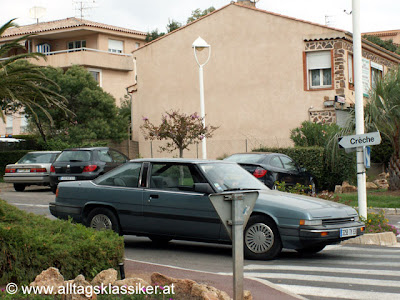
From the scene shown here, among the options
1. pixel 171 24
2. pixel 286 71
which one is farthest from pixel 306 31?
pixel 171 24

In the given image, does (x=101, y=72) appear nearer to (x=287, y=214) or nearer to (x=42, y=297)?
(x=287, y=214)

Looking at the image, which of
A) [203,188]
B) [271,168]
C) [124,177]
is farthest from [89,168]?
[203,188]

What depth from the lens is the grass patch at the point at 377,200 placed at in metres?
18.6

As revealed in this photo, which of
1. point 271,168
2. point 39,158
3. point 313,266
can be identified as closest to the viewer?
point 313,266

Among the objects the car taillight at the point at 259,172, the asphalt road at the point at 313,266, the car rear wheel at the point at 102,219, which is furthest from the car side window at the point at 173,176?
the car taillight at the point at 259,172

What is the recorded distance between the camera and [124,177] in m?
11.5

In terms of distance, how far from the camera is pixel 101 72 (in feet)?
165

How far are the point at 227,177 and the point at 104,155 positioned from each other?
1294 cm

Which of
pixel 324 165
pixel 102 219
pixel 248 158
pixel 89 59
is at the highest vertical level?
pixel 89 59

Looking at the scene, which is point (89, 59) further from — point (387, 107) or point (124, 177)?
point (124, 177)

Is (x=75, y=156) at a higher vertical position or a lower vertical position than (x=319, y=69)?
lower

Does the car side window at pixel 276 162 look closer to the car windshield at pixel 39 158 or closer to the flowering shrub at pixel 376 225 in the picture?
the flowering shrub at pixel 376 225

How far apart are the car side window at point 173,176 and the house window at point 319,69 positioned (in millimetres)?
21254

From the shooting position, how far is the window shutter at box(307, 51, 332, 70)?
103 feet
